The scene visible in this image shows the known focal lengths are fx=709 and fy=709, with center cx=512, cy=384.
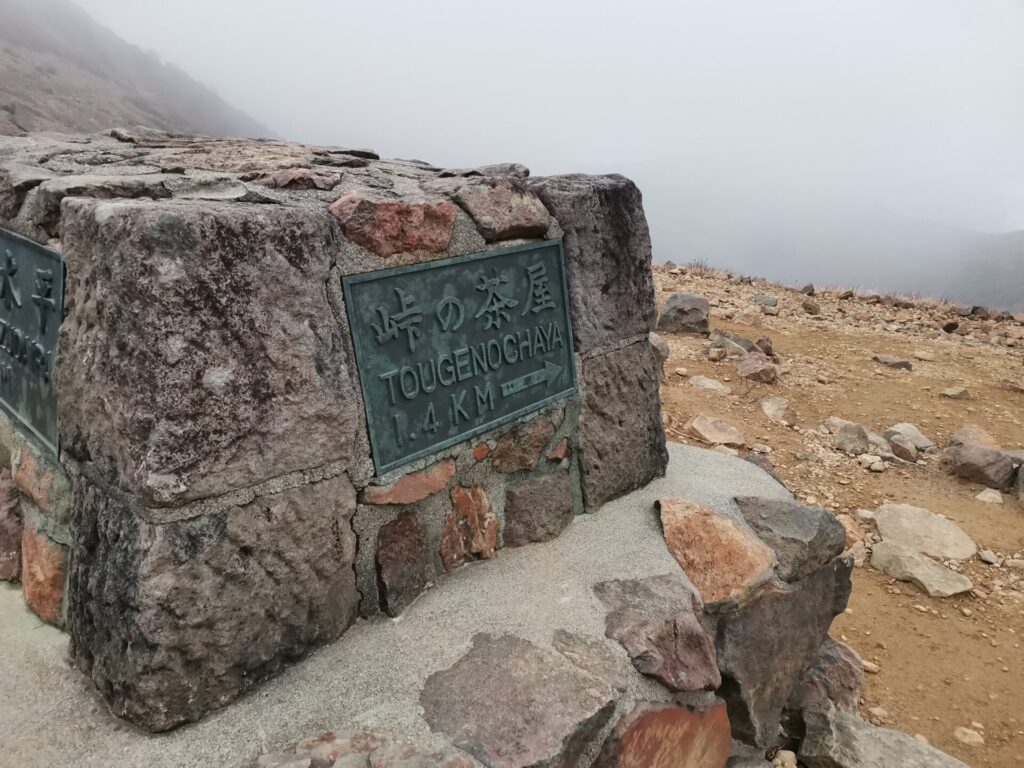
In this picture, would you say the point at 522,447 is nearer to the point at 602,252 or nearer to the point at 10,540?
the point at 602,252

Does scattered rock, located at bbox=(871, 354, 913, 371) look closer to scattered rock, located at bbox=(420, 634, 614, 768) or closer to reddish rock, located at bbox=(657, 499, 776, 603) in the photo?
reddish rock, located at bbox=(657, 499, 776, 603)

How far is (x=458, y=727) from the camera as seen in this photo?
1433 mm

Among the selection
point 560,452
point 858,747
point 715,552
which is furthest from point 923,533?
point 560,452

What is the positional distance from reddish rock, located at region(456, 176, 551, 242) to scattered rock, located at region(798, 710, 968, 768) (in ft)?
6.15

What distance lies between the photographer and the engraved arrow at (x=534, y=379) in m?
2.03

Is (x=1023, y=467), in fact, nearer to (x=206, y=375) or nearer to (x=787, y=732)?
(x=787, y=732)

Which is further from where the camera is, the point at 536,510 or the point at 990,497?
the point at 990,497

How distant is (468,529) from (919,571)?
2634 millimetres

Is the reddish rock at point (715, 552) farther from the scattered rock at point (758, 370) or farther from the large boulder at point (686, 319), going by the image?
the large boulder at point (686, 319)

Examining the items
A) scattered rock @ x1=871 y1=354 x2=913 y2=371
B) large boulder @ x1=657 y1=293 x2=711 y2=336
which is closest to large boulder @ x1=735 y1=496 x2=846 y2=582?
large boulder @ x1=657 y1=293 x2=711 y2=336

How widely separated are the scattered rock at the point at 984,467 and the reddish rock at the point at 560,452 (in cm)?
Result: 338

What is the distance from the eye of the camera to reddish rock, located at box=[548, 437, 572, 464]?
→ 2.20 metres

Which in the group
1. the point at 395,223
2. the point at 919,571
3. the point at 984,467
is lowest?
the point at 919,571

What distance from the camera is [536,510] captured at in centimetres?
213
